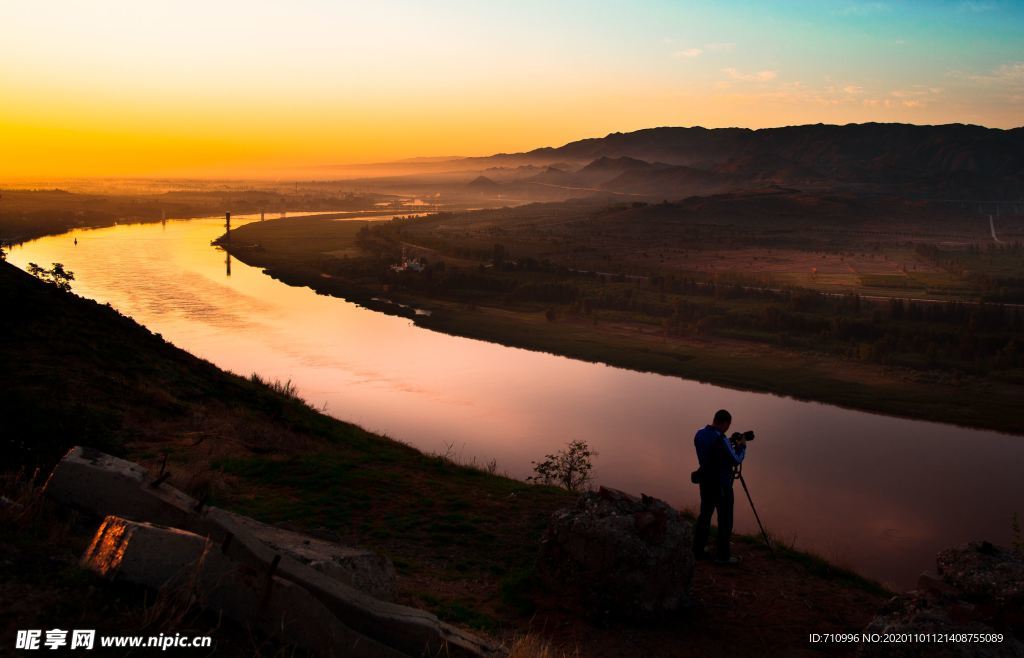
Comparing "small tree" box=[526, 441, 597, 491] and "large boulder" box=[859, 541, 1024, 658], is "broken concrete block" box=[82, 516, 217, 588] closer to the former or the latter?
"large boulder" box=[859, 541, 1024, 658]

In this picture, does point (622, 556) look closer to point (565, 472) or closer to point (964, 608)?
point (964, 608)

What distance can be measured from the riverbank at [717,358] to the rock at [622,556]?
3343cm

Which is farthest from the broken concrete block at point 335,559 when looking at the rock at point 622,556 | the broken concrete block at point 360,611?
the rock at point 622,556

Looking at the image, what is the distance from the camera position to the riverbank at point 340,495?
9234mm

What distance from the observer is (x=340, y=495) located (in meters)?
13.7

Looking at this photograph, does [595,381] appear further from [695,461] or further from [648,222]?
[648,222]

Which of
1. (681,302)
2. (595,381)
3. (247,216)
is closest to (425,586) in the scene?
(595,381)

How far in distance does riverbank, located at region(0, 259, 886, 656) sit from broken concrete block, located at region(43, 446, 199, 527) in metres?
0.62

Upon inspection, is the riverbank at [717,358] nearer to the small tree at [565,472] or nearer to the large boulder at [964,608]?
the small tree at [565,472]

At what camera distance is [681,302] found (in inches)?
2509

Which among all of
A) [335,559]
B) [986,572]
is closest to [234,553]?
[335,559]

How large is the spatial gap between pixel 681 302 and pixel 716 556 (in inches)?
2109

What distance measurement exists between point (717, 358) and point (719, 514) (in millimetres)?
39184

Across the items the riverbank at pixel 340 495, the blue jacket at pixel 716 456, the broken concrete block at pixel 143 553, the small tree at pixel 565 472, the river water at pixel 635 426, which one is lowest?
the river water at pixel 635 426
